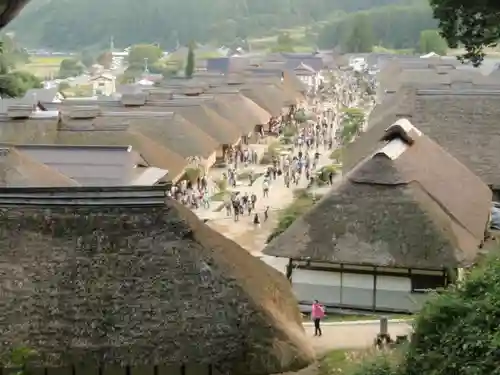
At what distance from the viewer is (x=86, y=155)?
93.2 ft

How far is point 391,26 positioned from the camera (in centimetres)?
13888

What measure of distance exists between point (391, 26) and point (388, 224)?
124685 millimetres

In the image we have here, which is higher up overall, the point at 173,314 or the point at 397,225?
the point at 397,225

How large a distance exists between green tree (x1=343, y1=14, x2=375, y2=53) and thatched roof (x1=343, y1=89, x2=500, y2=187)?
10335cm

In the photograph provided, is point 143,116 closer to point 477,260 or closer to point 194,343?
point 477,260

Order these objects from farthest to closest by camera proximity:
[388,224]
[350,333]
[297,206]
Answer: [297,206], [388,224], [350,333]

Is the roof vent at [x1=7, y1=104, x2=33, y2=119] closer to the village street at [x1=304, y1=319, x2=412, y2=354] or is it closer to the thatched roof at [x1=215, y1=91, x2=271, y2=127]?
the thatched roof at [x1=215, y1=91, x2=271, y2=127]

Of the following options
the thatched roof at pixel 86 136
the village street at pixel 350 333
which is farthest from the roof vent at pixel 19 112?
the village street at pixel 350 333

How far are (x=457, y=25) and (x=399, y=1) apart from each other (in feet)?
570

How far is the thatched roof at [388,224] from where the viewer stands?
18.7m

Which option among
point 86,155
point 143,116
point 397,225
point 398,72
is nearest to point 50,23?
point 398,72

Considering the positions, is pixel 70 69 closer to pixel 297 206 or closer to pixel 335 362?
pixel 297 206

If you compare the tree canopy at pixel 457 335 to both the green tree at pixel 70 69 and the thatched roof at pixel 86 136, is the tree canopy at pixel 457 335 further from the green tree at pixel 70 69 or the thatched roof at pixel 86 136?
the green tree at pixel 70 69

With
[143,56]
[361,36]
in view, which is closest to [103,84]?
[143,56]
